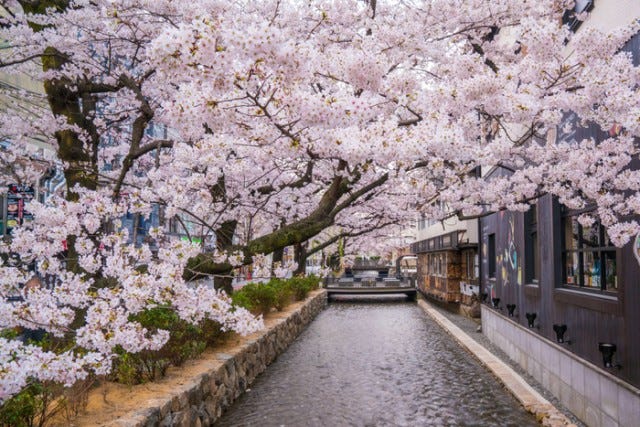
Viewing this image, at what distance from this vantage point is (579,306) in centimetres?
877

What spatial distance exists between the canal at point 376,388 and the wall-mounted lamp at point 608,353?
139 cm

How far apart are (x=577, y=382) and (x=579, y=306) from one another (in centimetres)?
119

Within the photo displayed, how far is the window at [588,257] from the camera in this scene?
26.1 ft

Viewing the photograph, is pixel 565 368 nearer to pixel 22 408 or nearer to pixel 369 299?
pixel 22 408

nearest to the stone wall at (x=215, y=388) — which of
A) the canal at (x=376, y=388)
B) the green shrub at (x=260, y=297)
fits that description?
the canal at (x=376, y=388)

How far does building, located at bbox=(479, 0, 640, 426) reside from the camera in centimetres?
689

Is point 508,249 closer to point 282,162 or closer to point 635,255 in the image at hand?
point 282,162

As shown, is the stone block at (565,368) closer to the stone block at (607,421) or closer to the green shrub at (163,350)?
the stone block at (607,421)

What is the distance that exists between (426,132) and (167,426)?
14.4ft

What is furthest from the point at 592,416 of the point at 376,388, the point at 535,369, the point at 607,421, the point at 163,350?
the point at 163,350

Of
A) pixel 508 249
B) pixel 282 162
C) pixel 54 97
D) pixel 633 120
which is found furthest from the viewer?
pixel 508 249

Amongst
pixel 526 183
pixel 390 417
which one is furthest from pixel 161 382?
pixel 526 183

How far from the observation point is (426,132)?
6207 millimetres

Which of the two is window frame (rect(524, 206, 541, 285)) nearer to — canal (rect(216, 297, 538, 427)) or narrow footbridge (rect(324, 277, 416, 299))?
canal (rect(216, 297, 538, 427))
